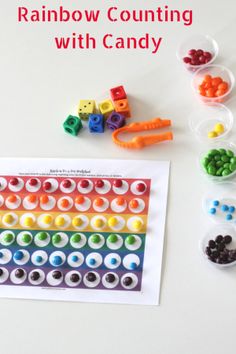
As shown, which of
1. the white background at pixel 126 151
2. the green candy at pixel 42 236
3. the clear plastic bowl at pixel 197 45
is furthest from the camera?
the clear plastic bowl at pixel 197 45

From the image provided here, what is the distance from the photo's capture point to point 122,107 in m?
0.93

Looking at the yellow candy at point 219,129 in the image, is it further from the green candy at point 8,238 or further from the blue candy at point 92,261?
the green candy at point 8,238

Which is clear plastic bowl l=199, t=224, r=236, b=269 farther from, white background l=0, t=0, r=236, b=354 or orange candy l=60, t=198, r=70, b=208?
orange candy l=60, t=198, r=70, b=208

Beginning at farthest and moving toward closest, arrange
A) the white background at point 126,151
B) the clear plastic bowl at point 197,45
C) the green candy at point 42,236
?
the clear plastic bowl at point 197,45 → the green candy at point 42,236 → the white background at point 126,151

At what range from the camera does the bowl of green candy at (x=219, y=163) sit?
0.85m

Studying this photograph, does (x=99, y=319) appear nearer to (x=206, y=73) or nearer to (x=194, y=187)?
(x=194, y=187)

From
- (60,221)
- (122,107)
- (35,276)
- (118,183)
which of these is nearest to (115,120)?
(122,107)

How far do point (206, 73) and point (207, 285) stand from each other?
0.45 metres

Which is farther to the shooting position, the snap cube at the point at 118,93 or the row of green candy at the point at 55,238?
the snap cube at the point at 118,93

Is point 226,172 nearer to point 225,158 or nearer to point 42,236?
point 225,158

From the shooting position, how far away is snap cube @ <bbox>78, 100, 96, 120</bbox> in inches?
37.1

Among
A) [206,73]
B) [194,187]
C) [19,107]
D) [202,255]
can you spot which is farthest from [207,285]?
[19,107]

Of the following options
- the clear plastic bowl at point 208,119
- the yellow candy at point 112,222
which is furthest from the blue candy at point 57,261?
the clear plastic bowl at point 208,119

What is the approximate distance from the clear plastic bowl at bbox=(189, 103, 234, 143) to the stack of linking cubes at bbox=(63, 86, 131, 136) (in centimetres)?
14
